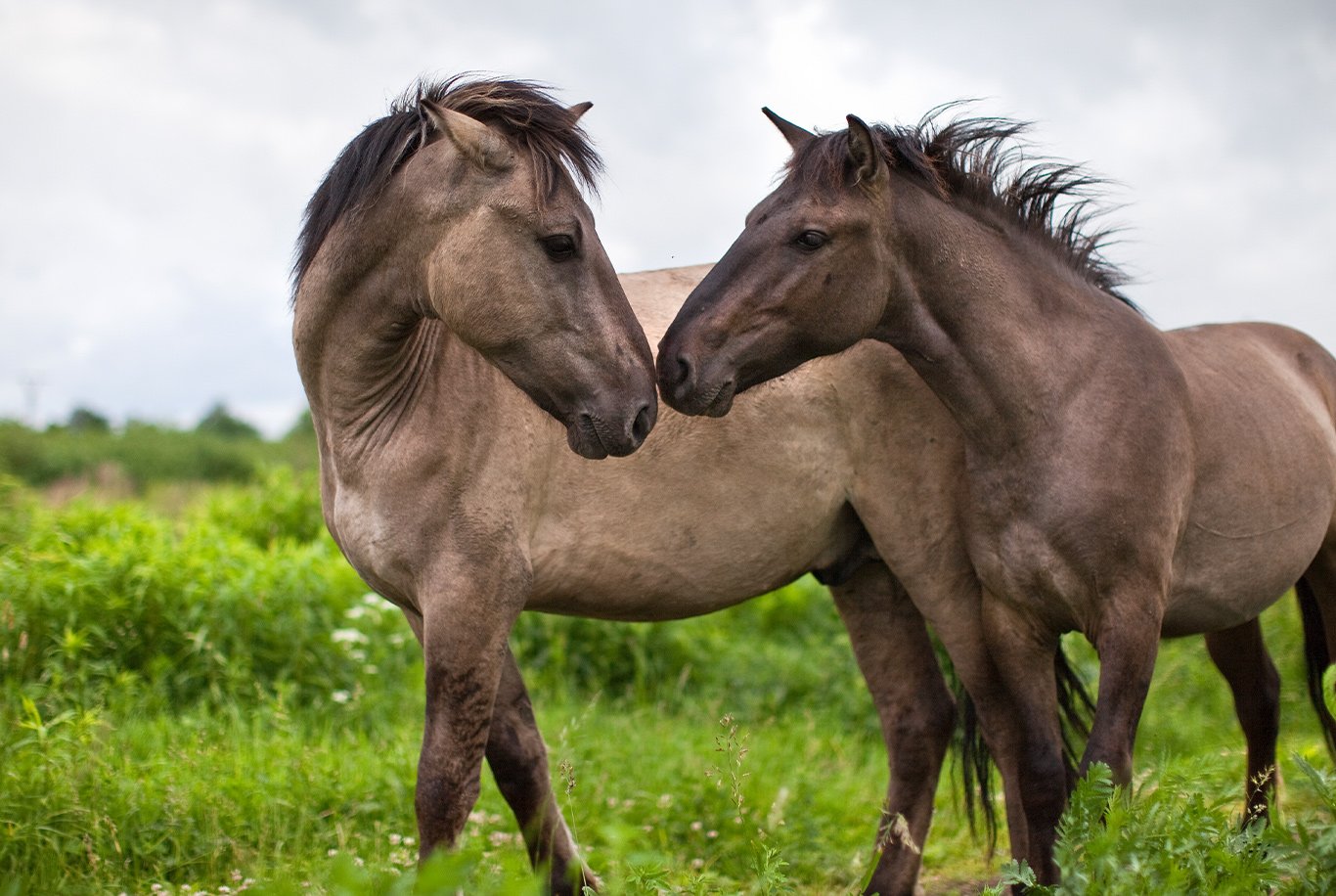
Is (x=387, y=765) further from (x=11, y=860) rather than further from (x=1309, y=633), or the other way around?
(x=1309, y=633)

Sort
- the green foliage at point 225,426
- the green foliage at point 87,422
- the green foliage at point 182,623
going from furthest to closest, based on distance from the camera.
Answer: the green foliage at point 225,426
the green foliage at point 87,422
the green foliage at point 182,623

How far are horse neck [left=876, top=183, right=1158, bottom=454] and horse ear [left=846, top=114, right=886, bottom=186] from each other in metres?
0.15

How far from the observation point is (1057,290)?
13.3 ft

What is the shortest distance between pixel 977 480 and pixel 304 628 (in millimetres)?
4178

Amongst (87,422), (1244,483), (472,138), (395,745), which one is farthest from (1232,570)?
(87,422)

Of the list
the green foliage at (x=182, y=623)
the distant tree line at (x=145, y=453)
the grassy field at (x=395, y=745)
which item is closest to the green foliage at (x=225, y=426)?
the distant tree line at (x=145, y=453)

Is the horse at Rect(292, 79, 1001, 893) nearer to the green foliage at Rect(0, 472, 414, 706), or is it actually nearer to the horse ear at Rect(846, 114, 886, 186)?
the horse ear at Rect(846, 114, 886, 186)

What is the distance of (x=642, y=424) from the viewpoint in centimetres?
350

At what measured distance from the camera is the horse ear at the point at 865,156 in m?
3.62

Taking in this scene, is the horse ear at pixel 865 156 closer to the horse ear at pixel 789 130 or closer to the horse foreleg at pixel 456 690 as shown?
the horse ear at pixel 789 130

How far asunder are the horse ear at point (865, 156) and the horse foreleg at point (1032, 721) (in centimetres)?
149

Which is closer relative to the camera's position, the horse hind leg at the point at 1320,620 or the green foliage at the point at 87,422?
the horse hind leg at the point at 1320,620

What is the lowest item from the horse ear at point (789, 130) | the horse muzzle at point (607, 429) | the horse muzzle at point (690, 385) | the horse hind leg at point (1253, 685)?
the horse hind leg at point (1253, 685)

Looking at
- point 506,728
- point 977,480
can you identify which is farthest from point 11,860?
point 977,480
